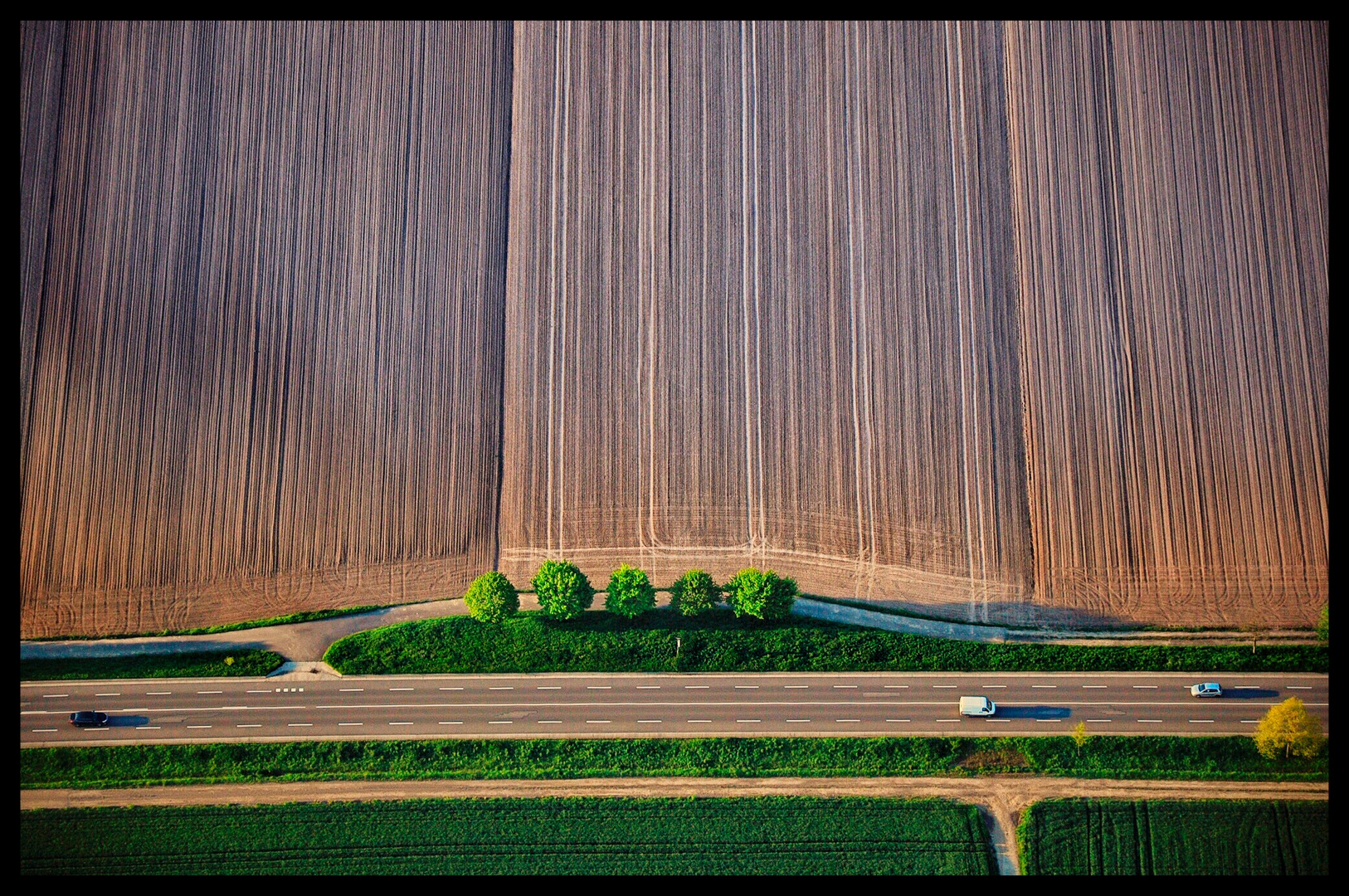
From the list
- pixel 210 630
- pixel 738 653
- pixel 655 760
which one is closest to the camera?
pixel 655 760

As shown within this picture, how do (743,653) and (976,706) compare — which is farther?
(743,653)

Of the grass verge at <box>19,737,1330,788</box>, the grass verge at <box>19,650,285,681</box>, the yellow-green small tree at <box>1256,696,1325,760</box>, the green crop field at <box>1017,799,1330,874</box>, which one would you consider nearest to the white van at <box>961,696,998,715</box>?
the grass verge at <box>19,737,1330,788</box>

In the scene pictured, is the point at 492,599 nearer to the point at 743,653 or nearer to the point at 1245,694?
the point at 743,653

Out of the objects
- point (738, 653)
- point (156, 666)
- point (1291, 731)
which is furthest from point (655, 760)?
point (1291, 731)

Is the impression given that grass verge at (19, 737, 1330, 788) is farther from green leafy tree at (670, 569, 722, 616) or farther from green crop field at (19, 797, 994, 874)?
green leafy tree at (670, 569, 722, 616)

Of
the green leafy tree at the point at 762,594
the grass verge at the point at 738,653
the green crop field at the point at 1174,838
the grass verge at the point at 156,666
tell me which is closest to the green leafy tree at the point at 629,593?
the grass verge at the point at 738,653
